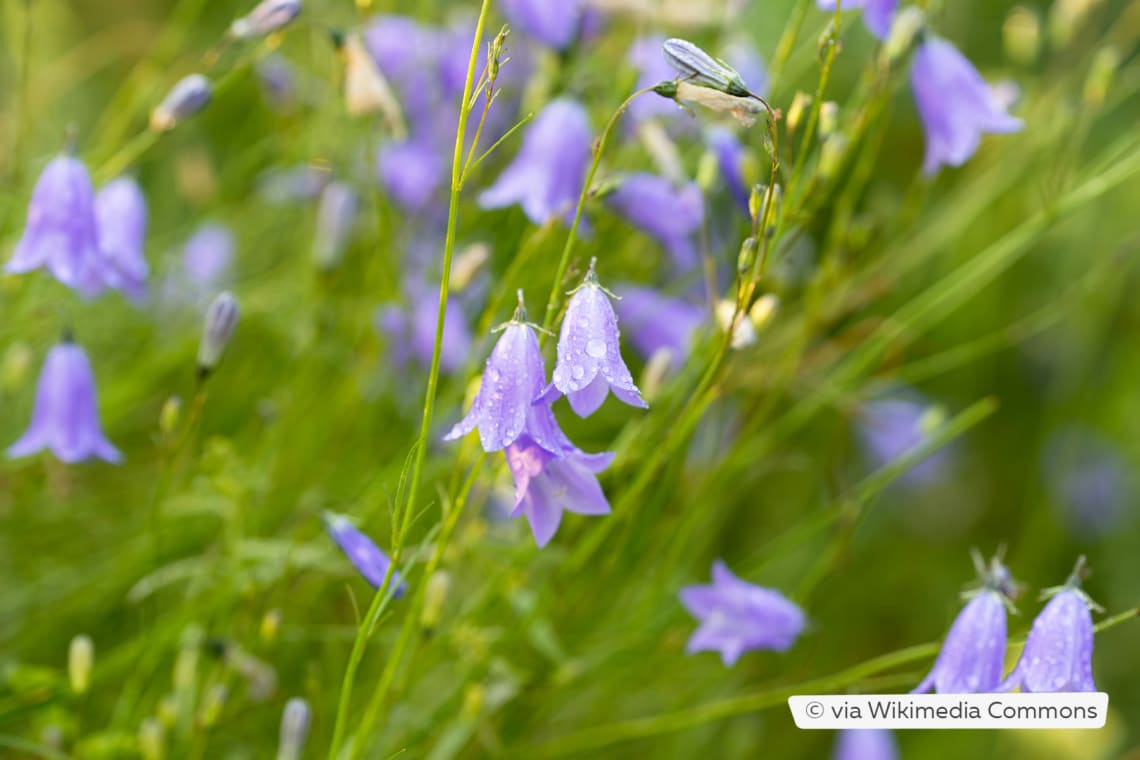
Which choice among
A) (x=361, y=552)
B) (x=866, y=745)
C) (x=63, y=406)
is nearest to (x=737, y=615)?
(x=866, y=745)

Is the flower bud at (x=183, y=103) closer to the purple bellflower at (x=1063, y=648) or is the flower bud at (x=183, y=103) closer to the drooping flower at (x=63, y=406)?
the drooping flower at (x=63, y=406)

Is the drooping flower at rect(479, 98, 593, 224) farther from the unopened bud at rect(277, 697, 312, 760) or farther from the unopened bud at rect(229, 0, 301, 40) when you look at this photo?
the unopened bud at rect(277, 697, 312, 760)

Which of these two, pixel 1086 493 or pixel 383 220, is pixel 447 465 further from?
pixel 1086 493

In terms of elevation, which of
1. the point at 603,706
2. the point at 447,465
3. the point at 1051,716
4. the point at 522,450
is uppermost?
the point at 447,465

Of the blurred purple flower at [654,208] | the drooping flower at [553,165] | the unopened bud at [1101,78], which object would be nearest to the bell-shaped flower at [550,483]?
the drooping flower at [553,165]

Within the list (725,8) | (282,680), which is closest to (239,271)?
(282,680)
